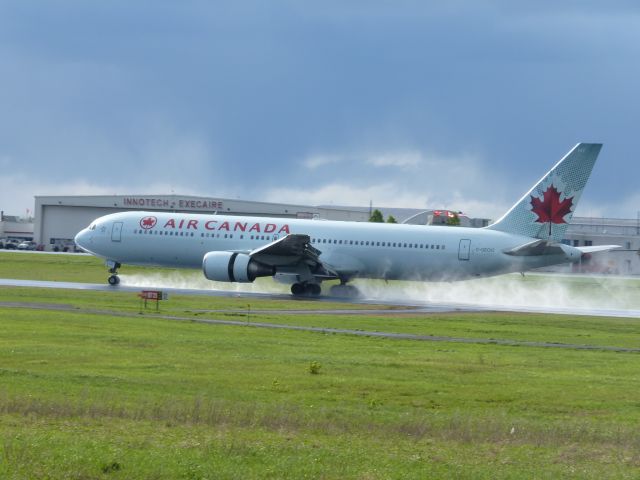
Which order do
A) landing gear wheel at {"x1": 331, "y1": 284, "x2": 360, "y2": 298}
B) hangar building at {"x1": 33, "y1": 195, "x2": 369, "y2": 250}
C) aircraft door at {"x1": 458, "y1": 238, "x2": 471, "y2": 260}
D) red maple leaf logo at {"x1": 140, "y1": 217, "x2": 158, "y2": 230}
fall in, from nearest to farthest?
aircraft door at {"x1": 458, "y1": 238, "x2": 471, "y2": 260} < landing gear wheel at {"x1": 331, "y1": 284, "x2": 360, "y2": 298} < red maple leaf logo at {"x1": 140, "y1": 217, "x2": 158, "y2": 230} < hangar building at {"x1": 33, "y1": 195, "x2": 369, "y2": 250}

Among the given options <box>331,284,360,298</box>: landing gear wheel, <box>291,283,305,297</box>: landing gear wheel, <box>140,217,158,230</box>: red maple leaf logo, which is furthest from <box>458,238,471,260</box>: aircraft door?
<box>140,217,158,230</box>: red maple leaf logo

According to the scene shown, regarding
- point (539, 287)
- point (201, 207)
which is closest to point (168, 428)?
point (539, 287)

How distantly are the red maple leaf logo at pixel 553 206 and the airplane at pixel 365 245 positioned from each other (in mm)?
57

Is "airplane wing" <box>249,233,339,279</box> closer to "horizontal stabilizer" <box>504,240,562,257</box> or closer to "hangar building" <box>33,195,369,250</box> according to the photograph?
"horizontal stabilizer" <box>504,240,562,257</box>

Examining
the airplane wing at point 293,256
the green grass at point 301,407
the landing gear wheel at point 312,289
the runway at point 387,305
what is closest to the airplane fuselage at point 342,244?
the airplane wing at point 293,256

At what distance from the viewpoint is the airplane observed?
186ft

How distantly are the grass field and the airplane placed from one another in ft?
58.4

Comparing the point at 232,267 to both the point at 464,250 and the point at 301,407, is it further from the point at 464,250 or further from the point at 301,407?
the point at 301,407

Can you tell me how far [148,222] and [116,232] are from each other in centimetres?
224

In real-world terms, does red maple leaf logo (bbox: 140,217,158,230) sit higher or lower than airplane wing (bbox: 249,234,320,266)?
Result: higher

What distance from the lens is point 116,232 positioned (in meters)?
63.3

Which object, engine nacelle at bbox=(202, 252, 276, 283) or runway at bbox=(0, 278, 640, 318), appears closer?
runway at bbox=(0, 278, 640, 318)

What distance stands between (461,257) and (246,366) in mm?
32774

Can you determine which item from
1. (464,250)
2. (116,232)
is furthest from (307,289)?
(116,232)
